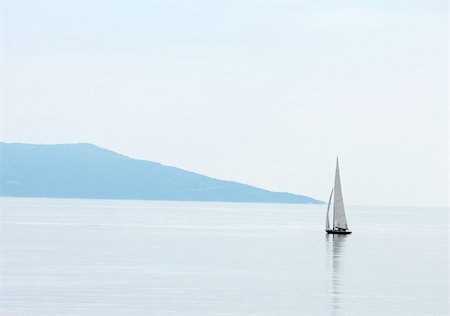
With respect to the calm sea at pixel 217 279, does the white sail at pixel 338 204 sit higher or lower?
higher

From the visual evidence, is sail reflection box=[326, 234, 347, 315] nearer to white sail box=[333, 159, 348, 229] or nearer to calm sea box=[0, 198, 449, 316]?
calm sea box=[0, 198, 449, 316]

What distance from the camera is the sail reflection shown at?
56.8 metres

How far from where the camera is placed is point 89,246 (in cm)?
10419

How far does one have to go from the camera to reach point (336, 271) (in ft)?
257

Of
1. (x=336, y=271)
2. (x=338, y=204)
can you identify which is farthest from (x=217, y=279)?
(x=338, y=204)

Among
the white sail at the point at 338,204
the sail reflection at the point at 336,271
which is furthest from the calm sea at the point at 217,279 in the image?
the white sail at the point at 338,204

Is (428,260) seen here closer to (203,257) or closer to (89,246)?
(203,257)

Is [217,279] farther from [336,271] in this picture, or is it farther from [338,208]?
[338,208]

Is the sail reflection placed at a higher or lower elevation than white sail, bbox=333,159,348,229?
lower

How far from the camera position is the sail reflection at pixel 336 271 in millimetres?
56812

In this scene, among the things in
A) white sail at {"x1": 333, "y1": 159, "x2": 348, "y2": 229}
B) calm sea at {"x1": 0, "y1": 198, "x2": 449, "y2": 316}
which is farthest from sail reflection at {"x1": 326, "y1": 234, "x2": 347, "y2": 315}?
white sail at {"x1": 333, "y1": 159, "x2": 348, "y2": 229}

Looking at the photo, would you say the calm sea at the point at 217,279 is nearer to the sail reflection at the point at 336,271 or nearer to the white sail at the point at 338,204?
the sail reflection at the point at 336,271

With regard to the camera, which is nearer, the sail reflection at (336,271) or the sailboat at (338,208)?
the sail reflection at (336,271)

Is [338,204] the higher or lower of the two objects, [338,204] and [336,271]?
the higher
